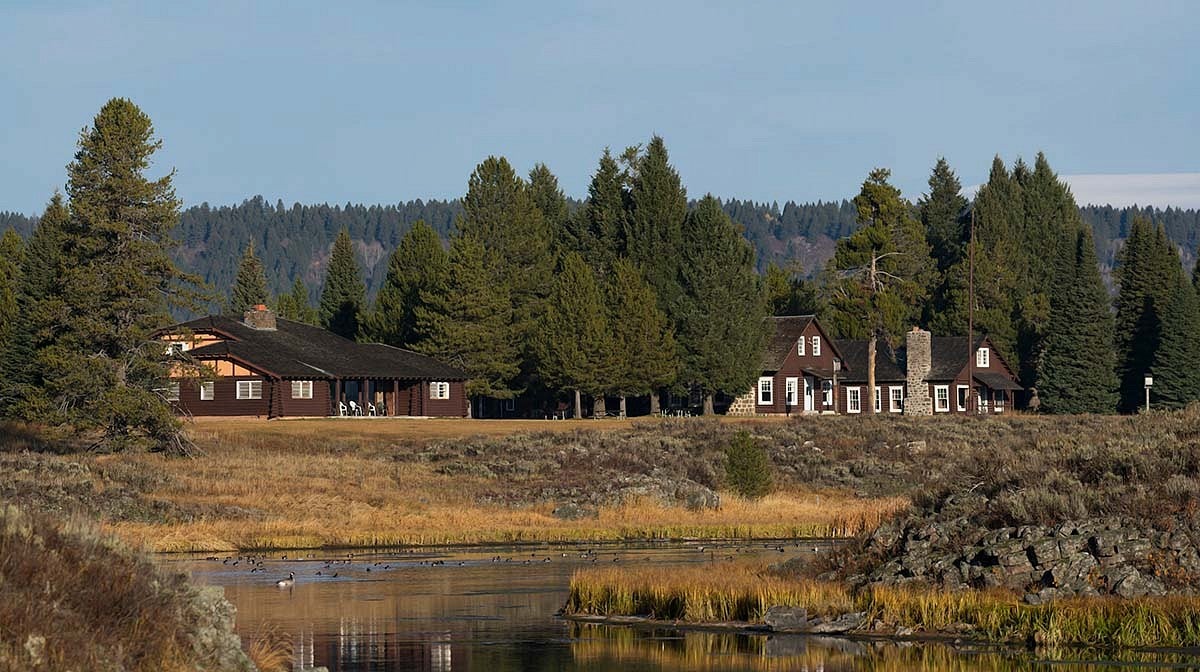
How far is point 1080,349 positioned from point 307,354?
5002 cm

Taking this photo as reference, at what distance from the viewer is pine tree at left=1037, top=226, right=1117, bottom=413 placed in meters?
111

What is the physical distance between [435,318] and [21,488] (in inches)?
1917

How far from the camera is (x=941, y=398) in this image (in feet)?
393

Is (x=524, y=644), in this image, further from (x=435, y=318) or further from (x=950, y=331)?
(x=950, y=331)

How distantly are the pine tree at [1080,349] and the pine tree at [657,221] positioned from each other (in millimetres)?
25614

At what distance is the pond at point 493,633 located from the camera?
26.9 m

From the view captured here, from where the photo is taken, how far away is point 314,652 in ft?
94.0

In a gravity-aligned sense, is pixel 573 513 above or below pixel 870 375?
below

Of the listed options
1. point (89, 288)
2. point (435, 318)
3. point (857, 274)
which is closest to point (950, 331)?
point (857, 274)

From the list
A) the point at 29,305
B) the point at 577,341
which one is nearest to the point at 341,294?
the point at 577,341

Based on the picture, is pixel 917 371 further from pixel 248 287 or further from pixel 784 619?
pixel 784 619

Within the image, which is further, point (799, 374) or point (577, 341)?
point (799, 374)

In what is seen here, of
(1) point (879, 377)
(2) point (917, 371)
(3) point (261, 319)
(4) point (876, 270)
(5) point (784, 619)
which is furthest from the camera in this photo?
(4) point (876, 270)

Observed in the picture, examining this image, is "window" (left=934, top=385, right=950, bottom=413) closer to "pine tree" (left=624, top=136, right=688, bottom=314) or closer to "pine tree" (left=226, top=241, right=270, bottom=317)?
"pine tree" (left=624, top=136, right=688, bottom=314)
